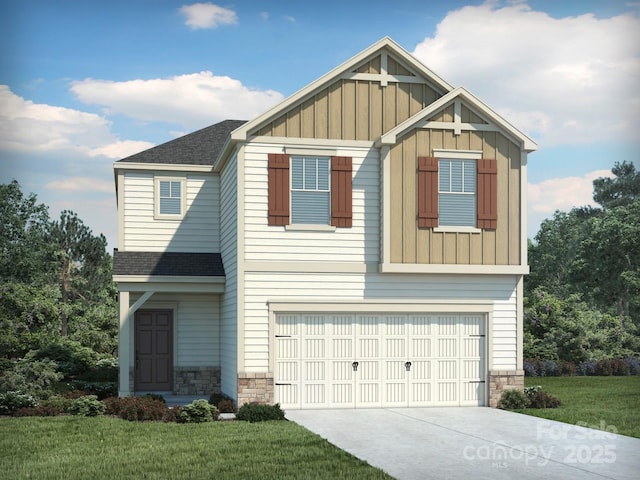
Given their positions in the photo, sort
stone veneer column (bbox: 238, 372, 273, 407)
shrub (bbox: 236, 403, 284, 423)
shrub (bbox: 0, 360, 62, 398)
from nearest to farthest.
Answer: shrub (bbox: 236, 403, 284, 423), stone veneer column (bbox: 238, 372, 273, 407), shrub (bbox: 0, 360, 62, 398)

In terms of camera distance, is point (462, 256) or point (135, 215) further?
point (135, 215)

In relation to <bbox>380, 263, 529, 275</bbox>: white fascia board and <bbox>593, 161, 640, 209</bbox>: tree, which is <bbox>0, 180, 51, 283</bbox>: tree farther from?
<bbox>593, 161, 640, 209</bbox>: tree

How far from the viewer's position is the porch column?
19.2m

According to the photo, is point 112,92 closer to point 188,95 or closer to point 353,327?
point 188,95

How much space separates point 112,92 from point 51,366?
676 centimetres

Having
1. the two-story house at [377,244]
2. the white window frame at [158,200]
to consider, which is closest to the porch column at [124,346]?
the two-story house at [377,244]

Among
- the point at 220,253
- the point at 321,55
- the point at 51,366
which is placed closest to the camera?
the point at 321,55

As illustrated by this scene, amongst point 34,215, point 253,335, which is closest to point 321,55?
point 253,335

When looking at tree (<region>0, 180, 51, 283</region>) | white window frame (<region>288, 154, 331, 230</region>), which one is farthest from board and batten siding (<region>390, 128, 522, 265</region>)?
tree (<region>0, 180, 51, 283</region>)

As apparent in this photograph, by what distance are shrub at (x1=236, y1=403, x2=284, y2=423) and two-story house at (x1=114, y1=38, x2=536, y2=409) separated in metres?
1.07

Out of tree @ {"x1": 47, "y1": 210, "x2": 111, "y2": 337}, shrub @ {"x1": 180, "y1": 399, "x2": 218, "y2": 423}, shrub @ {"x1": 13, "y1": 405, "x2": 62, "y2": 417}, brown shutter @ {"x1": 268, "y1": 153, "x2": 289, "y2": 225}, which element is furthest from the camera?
tree @ {"x1": 47, "y1": 210, "x2": 111, "y2": 337}

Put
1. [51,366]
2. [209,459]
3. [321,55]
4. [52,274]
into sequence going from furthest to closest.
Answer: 1. [52,274]
2. [51,366]
3. [209,459]
4. [321,55]

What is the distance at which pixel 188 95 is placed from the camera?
78.7 ft

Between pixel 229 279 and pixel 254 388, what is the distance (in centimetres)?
312
